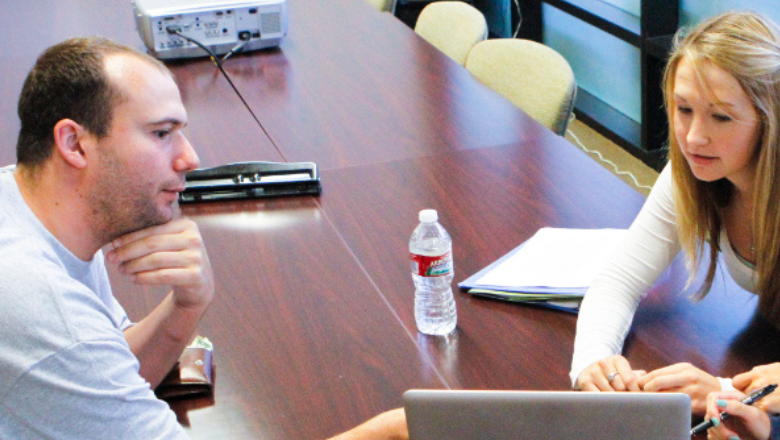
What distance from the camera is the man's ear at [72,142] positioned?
1.21 m

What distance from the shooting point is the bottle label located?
1544 mm

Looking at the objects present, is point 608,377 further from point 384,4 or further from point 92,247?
point 384,4

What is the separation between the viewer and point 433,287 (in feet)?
5.27

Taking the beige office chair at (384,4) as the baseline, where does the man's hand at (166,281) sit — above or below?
above

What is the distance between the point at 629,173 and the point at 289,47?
1.53 meters

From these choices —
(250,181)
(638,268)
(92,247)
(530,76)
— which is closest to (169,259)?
(92,247)

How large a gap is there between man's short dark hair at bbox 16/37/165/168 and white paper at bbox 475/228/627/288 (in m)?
0.76

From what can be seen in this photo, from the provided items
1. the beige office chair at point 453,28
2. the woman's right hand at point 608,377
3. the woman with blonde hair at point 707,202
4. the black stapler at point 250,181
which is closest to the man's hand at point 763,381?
the woman with blonde hair at point 707,202

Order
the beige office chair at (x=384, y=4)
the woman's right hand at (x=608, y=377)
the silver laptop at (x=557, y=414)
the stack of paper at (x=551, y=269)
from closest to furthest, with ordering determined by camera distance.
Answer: the silver laptop at (x=557, y=414) < the woman's right hand at (x=608, y=377) < the stack of paper at (x=551, y=269) < the beige office chair at (x=384, y=4)

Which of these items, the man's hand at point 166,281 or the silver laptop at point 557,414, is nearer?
the silver laptop at point 557,414

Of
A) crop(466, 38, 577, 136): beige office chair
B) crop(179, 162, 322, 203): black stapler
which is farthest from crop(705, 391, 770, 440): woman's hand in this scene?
crop(466, 38, 577, 136): beige office chair

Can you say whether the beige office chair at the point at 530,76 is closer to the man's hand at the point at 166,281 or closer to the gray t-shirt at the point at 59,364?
the man's hand at the point at 166,281

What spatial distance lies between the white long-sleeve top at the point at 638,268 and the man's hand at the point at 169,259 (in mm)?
640

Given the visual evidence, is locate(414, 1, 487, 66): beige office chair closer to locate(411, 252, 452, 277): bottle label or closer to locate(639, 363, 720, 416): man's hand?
locate(411, 252, 452, 277): bottle label
